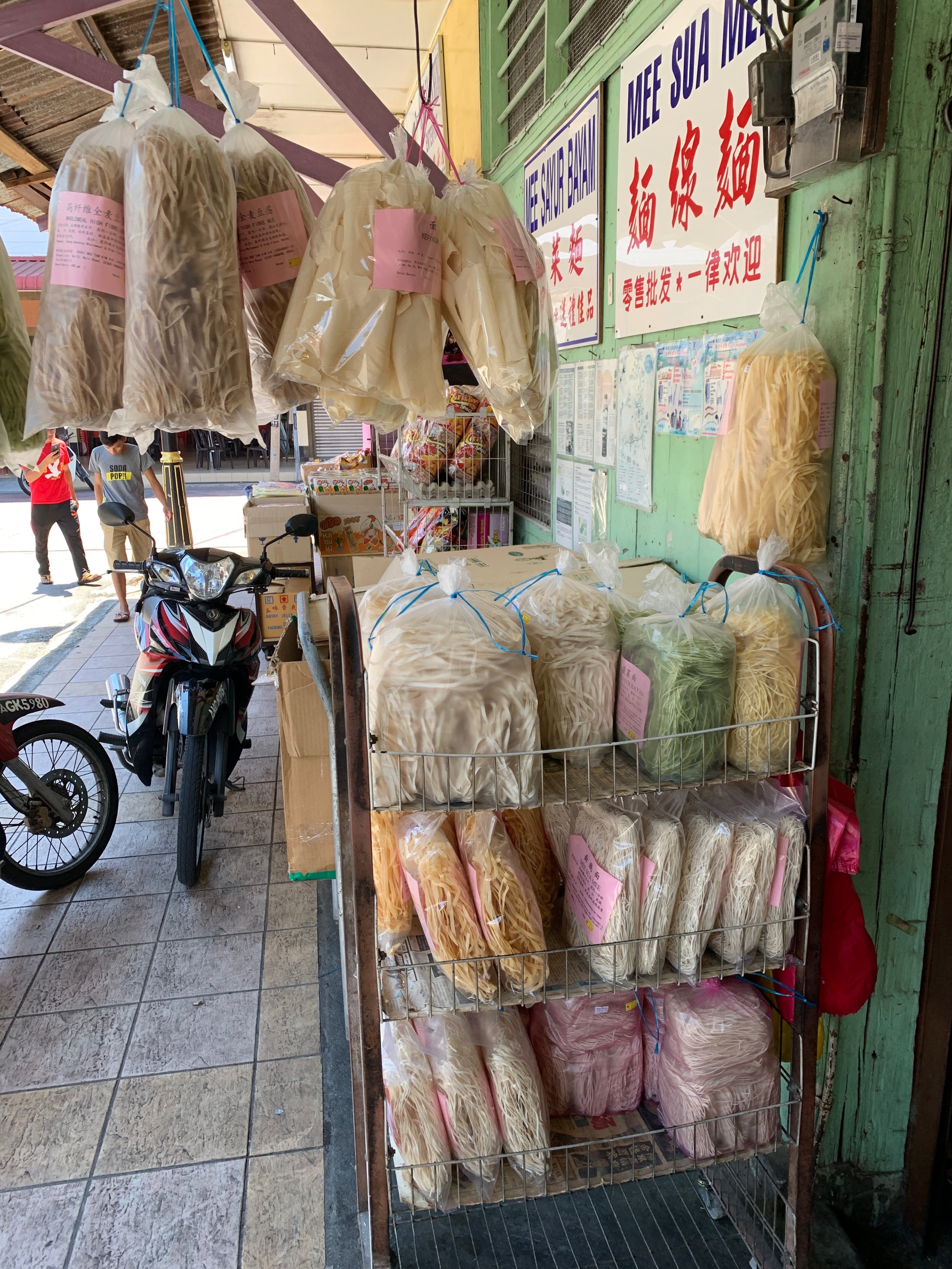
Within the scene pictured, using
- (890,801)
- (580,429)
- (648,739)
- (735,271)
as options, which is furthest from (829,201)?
(580,429)

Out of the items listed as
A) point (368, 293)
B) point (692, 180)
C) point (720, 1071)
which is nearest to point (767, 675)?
point (720, 1071)

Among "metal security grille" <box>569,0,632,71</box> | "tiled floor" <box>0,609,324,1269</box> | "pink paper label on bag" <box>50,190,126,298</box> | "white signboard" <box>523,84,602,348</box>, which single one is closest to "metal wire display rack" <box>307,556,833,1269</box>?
"tiled floor" <box>0,609,324,1269</box>

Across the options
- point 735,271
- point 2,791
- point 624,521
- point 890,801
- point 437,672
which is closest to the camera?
point 437,672

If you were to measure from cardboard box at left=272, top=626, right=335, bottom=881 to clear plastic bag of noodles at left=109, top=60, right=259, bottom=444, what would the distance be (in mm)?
1290

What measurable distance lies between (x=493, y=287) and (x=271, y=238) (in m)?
0.38

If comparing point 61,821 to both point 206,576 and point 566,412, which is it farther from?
point 566,412

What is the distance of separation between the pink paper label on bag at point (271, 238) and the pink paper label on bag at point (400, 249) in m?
0.14

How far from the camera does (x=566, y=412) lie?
10.9 feet

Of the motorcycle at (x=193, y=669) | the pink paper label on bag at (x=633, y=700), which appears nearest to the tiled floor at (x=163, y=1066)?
the motorcycle at (x=193, y=669)

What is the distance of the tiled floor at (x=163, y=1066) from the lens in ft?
6.15

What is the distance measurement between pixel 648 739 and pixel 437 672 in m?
0.36

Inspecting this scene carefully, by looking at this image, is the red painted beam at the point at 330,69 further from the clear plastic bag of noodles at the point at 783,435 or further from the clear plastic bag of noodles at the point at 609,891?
the clear plastic bag of noodles at the point at 609,891

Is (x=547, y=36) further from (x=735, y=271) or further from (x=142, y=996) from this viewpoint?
(x=142, y=996)

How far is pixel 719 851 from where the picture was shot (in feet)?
4.85
